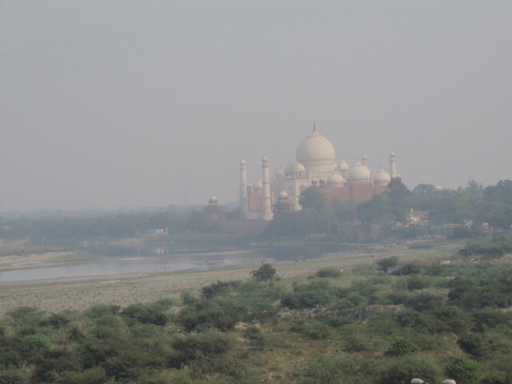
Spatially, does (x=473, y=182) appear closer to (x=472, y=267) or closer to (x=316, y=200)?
(x=316, y=200)

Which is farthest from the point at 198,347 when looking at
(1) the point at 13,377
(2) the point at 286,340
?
(1) the point at 13,377

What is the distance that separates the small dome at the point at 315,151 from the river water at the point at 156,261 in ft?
52.5

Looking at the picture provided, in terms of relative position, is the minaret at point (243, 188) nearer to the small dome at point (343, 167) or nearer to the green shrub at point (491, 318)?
the small dome at point (343, 167)

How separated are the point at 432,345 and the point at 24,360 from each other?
20.4 feet

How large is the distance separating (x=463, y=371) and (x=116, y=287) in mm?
21015

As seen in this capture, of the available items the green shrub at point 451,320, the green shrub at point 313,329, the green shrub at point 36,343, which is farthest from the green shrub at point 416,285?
the green shrub at point 36,343

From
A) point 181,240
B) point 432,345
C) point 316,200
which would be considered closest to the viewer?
point 432,345

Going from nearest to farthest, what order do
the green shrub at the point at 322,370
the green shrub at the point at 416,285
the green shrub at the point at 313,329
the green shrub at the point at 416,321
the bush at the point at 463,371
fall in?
the bush at the point at 463,371
the green shrub at the point at 322,370
the green shrub at the point at 313,329
the green shrub at the point at 416,321
the green shrub at the point at 416,285

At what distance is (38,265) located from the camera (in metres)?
48.7

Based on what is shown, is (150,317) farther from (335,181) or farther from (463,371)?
(335,181)

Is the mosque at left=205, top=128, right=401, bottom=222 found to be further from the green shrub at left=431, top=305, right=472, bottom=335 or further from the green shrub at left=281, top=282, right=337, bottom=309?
the green shrub at left=431, top=305, right=472, bottom=335

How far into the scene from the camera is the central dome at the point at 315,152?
71.8 meters

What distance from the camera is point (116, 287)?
101ft

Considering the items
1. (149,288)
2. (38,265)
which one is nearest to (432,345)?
(149,288)
